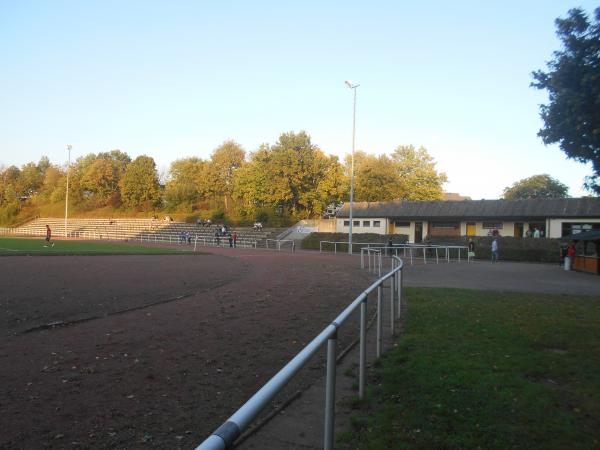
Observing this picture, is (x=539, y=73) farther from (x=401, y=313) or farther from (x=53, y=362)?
(x=53, y=362)

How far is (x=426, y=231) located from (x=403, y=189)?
17078 millimetres

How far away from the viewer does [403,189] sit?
5975cm

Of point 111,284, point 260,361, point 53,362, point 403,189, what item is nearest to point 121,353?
point 53,362

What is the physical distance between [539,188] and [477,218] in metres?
39.5

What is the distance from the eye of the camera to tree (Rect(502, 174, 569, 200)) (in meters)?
71.2

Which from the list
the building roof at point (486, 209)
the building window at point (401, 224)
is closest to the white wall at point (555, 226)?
the building roof at point (486, 209)

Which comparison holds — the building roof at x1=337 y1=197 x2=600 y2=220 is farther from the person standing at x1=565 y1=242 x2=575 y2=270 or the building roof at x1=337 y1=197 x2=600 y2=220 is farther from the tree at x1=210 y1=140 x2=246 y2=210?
the tree at x1=210 y1=140 x2=246 y2=210

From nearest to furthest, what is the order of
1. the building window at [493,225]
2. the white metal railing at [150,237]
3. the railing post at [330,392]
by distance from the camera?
1. the railing post at [330,392]
2. the building window at [493,225]
3. the white metal railing at [150,237]

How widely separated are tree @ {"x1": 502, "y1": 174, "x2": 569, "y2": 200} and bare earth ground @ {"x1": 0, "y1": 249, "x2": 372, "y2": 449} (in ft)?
225

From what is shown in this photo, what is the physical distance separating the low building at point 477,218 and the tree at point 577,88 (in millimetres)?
27009

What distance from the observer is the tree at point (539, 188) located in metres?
71.2

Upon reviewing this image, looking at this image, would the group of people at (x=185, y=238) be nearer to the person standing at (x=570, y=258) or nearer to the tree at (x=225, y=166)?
the tree at (x=225, y=166)

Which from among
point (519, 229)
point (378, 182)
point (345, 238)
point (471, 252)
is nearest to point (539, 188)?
point (378, 182)

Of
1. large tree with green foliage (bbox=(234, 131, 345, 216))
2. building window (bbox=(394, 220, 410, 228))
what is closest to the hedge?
building window (bbox=(394, 220, 410, 228))
